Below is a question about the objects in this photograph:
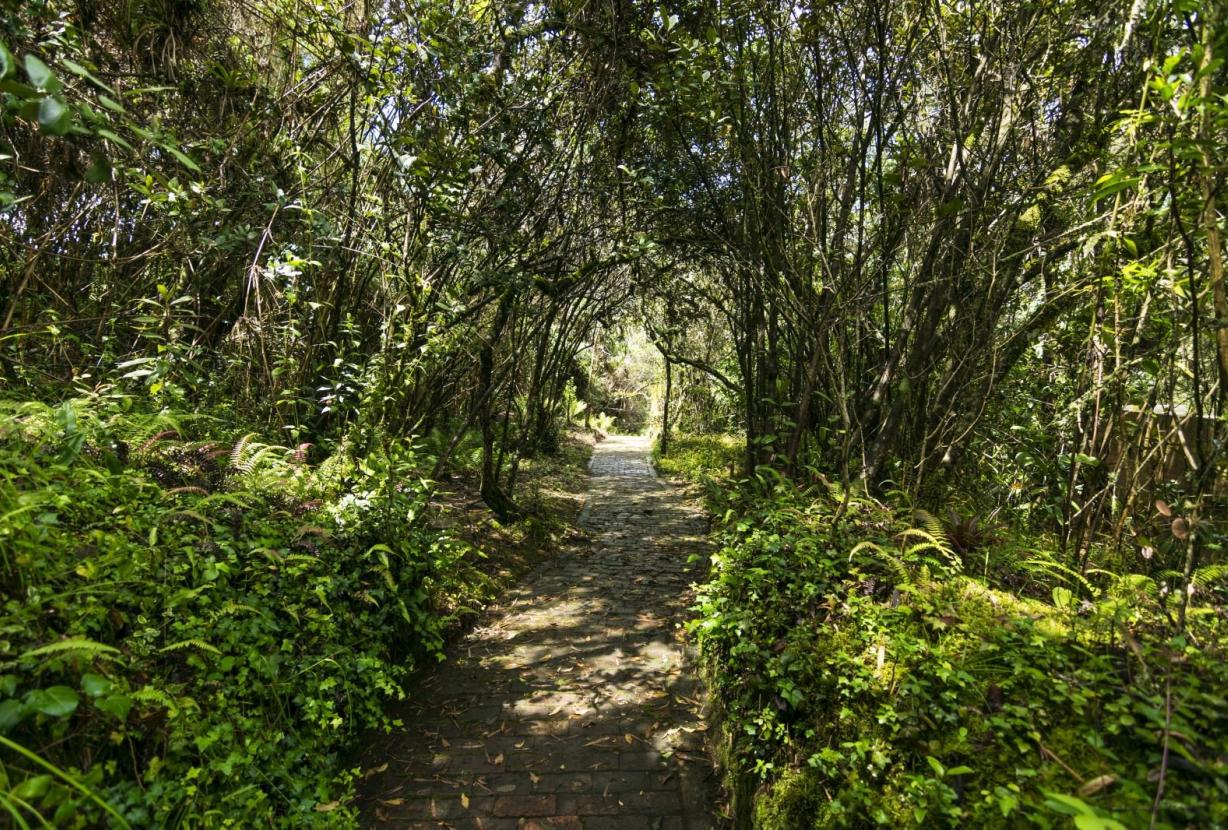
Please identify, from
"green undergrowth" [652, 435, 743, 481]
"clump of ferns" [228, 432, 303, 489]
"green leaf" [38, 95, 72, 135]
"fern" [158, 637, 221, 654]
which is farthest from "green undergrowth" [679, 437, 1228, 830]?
"green undergrowth" [652, 435, 743, 481]

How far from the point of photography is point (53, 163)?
4188mm

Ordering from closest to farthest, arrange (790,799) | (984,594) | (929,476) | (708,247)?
(790,799) < (984,594) < (929,476) < (708,247)

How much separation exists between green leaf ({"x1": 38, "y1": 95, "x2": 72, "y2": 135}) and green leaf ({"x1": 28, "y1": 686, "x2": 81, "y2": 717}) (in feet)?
4.84

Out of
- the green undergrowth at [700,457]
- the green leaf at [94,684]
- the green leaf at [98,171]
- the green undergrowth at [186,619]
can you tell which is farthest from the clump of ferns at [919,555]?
the green undergrowth at [700,457]

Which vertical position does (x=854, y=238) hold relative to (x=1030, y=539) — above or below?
above

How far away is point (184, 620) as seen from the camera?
2439 mm

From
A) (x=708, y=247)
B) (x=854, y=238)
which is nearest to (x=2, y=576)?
(x=708, y=247)

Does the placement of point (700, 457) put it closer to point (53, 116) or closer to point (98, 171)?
point (98, 171)

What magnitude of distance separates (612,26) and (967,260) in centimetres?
366

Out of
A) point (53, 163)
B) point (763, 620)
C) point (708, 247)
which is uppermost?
point (708, 247)

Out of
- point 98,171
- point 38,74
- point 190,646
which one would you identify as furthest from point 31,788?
point 38,74

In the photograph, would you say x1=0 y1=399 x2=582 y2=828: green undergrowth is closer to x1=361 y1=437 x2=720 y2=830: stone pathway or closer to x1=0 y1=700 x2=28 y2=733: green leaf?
x1=0 y1=700 x2=28 y2=733: green leaf

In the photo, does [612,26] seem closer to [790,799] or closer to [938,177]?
[938,177]

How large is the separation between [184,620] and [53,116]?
2.03 m
